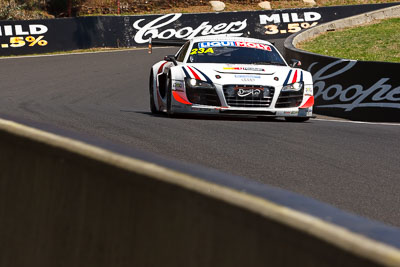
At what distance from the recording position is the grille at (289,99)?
1190cm

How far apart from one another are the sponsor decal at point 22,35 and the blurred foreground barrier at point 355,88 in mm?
16090

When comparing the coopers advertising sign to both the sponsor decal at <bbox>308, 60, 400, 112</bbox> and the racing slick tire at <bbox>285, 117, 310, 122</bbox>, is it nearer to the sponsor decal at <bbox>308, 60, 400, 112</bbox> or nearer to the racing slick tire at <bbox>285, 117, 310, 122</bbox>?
the sponsor decal at <bbox>308, 60, 400, 112</bbox>

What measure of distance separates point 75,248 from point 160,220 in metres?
0.68

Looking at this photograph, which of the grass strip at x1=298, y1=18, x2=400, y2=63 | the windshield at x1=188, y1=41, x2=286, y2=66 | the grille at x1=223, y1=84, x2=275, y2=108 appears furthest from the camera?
the grass strip at x1=298, y1=18, x2=400, y2=63

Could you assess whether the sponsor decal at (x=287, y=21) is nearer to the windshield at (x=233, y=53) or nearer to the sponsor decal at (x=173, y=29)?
the sponsor decal at (x=173, y=29)

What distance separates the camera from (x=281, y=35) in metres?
38.4

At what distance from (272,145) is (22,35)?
2297 cm

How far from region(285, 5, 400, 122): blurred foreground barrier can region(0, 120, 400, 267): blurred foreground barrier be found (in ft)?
35.6

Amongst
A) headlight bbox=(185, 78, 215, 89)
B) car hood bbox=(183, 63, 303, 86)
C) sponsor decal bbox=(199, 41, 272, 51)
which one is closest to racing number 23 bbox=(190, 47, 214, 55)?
sponsor decal bbox=(199, 41, 272, 51)

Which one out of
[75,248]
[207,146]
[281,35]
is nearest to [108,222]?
[75,248]

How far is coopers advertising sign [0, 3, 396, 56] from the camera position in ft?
101

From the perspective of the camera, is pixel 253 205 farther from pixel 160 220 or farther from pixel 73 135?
pixel 73 135

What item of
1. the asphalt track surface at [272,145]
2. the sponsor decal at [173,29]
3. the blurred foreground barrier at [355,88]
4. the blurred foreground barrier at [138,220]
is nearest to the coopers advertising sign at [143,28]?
the sponsor decal at [173,29]

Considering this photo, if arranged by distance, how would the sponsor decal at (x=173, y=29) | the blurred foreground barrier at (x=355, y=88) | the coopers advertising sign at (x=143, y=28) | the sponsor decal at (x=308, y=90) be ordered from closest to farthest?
the sponsor decal at (x=308, y=90), the blurred foreground barrier at (x=355, y=88), the coopers advertising sign at (x=143, y=28), the sponsor decal at (x=173, y=29)
